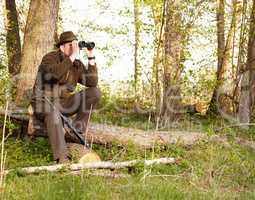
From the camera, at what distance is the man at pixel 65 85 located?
6.46 meters

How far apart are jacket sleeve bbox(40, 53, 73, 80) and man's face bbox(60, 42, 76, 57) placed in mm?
137

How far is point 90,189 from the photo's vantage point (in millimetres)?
4688

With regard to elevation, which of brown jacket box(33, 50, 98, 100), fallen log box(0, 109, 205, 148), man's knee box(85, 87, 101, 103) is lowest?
fallen log box(0, 109, 205, 148)

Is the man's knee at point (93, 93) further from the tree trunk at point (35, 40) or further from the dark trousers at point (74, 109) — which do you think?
the tree trunk at point (35, 40)

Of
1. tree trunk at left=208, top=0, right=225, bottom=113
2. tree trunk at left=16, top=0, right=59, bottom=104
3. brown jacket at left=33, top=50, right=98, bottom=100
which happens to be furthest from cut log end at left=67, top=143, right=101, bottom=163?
tree trunk at left=208, top=0, right=225, bottom=113

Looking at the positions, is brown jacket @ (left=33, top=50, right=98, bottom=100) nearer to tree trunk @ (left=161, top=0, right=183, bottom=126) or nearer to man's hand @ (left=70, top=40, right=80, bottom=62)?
man's hand @ (left=70, top=40, right=80, bottom=62)

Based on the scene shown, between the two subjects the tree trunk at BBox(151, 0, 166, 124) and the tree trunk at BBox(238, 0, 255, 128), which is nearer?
the tree trunk at BBox(151, 0, 166, 124)

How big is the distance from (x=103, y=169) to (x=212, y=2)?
214 inches

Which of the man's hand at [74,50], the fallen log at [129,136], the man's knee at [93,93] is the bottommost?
the fallen log at [129,136]

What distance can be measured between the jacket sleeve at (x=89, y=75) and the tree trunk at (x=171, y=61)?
2.82m

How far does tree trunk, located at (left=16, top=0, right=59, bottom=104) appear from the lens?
8.69 m

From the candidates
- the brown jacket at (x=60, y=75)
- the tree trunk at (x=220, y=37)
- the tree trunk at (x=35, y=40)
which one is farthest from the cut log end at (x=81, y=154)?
the tree trunk at (x=220, y=37)

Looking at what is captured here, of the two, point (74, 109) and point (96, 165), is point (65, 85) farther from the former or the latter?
point (96, 165)

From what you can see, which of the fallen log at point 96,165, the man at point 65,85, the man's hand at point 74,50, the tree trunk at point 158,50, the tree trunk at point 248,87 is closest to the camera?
the fallen log at point 96,165
